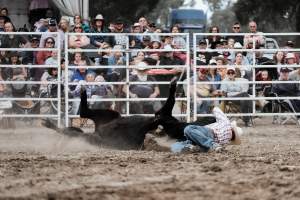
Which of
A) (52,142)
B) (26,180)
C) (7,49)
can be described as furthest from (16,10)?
(26,180)

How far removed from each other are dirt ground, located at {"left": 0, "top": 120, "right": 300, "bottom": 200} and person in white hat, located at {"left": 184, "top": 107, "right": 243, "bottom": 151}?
194 mm

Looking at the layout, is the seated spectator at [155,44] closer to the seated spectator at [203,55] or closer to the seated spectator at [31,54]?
the seated spectator at [203,55]

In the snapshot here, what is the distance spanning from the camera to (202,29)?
1537 inches

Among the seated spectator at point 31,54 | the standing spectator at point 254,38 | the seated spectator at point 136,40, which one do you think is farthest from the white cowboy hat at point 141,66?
the standing spectator at point 254,38

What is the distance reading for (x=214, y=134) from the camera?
9.34 meters

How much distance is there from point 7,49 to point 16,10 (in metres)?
5.18

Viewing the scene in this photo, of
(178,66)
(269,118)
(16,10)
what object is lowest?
(269,118)

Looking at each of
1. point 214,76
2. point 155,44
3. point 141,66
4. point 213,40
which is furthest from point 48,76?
point 213,40

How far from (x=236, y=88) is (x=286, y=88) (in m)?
1.05

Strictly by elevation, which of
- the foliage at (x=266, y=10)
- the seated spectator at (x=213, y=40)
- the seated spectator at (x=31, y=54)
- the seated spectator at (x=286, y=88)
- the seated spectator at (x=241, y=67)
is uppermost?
the foliage at (x=266, y=10)

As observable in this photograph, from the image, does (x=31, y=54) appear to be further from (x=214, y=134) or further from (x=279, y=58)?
(x=214, y=134)

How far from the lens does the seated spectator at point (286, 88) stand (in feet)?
48.9

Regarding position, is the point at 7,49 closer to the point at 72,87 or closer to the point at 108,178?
the point at 72,87

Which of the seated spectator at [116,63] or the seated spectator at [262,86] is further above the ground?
the seated spectator at [116,63]
